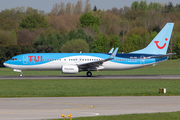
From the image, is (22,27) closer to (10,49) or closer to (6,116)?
(10,49)

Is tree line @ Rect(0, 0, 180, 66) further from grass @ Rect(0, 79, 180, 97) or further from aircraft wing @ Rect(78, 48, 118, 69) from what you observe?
grass @ Rect(0, 79, 180, 97)

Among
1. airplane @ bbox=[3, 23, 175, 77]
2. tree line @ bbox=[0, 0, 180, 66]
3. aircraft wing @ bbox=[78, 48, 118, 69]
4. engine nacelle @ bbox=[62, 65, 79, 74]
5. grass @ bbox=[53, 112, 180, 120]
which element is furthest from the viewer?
tree line @ bbox=[0, 0, 180, 66]

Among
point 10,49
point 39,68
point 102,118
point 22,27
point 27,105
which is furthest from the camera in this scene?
point 22,27

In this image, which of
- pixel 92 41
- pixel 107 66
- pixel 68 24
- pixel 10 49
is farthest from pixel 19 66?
pixel 68 24

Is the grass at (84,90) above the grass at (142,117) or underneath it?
underneath

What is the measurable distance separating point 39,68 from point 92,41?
73.5 m

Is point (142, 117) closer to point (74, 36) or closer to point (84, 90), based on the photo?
point (84, 90)

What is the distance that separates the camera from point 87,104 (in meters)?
21.6

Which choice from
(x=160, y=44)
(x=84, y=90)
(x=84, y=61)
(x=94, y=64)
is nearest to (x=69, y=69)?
(x=84, y=61)

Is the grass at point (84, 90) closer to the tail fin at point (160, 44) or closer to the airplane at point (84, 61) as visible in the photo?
the airplane at point (84, 61)

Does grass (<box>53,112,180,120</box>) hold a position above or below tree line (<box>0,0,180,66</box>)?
below

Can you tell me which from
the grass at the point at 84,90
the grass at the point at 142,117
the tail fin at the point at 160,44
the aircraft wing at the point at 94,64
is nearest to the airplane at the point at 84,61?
the aircraft wing at the point at 94,64

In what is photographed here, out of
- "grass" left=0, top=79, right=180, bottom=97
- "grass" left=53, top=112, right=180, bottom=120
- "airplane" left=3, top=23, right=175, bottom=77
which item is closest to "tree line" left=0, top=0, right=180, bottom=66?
"airplane" left=3, top=23, right=175, bottom=77

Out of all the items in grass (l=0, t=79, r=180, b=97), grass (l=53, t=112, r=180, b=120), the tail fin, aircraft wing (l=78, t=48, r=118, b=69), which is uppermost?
the tail fin
